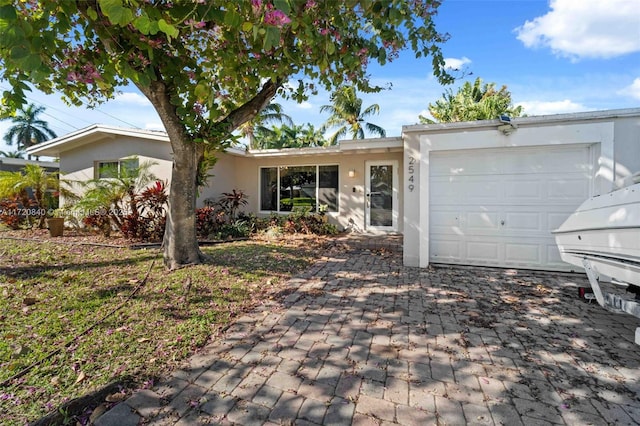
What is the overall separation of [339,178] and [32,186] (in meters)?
9.15

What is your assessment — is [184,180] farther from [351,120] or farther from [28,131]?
[28,131]

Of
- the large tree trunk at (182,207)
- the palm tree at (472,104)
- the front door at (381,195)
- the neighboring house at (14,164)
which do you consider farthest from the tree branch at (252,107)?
the neighboring house at (14,164)

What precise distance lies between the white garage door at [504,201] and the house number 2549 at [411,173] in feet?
1.22

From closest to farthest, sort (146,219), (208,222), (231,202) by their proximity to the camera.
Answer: (146,219), (208,222), (231,202)

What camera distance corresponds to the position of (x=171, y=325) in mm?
3062

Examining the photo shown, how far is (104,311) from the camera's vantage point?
130 inches

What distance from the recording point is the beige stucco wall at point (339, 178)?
30.9 feet

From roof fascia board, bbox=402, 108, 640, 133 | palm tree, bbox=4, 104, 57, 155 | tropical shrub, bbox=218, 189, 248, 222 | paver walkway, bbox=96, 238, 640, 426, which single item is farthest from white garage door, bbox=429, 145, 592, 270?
palm tree, bbox=4, 104, 57, 155

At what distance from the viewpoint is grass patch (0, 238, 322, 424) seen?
2.20 meters


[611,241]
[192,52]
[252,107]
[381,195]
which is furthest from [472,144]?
[192,52]

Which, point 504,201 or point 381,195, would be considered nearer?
point 504,201

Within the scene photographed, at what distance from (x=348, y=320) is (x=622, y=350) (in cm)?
260

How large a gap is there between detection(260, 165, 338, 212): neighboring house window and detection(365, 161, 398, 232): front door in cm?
117

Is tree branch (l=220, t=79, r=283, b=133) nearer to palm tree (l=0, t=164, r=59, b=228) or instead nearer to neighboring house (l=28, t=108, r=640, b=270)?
neighboring house (l=28, t=108, r=640, b=270)
